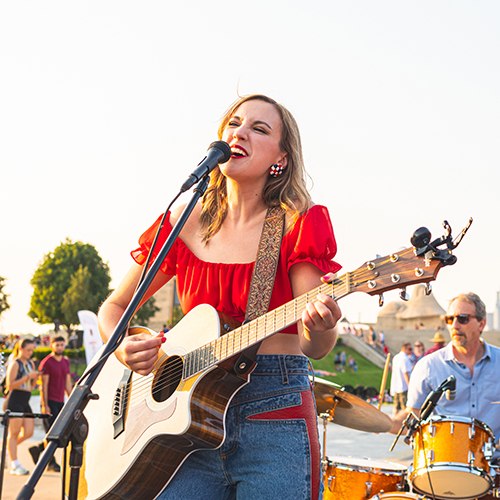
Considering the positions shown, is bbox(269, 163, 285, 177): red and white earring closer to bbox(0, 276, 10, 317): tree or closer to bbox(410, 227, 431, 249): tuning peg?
bbox(410, 227, 431, 249): tuning peg

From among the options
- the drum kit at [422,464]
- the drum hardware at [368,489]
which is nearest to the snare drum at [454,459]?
the drum kit at [422,464]

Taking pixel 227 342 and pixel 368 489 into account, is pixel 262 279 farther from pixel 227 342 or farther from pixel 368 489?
pixel 368 489

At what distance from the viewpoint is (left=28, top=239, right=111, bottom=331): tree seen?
4938 centimetres

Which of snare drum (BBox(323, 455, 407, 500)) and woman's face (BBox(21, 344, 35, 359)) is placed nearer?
snare drum (BBox(323, 455, 407, 500))

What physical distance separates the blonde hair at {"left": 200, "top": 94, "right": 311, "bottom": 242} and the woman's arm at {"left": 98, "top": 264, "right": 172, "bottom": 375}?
1.29ft

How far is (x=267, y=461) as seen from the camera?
2.32 meters

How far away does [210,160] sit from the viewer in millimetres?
2562

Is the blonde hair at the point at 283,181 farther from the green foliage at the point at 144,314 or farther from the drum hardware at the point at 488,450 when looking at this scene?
the green foliage at the point at 144,314

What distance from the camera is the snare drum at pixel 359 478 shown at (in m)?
5.27

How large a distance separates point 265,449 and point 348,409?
3.28 metres

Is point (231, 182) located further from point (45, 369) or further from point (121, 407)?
point (45, 369)

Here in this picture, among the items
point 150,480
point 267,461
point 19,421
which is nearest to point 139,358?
point 150,480

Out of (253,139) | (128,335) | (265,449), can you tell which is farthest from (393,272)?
(128,335)

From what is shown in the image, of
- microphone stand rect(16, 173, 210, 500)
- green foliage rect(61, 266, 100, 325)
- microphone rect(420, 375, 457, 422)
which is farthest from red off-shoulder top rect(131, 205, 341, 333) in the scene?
green foliage rect(61, 266, 100, 325)
